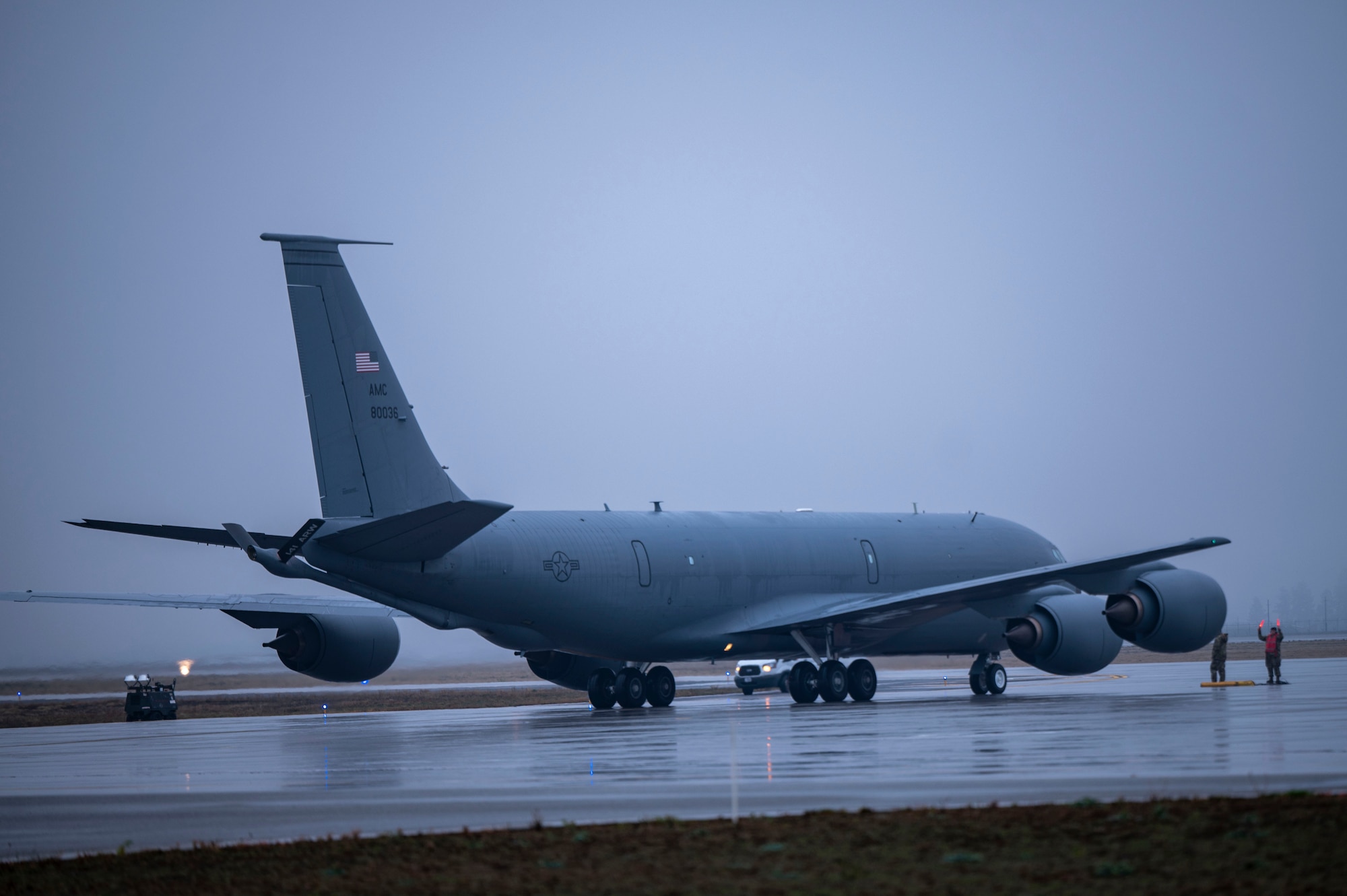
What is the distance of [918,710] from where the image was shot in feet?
87.9

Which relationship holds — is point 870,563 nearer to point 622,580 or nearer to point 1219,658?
point 622,580

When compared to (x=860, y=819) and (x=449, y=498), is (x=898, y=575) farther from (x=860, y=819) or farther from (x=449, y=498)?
Answer: (x=860, y=819)

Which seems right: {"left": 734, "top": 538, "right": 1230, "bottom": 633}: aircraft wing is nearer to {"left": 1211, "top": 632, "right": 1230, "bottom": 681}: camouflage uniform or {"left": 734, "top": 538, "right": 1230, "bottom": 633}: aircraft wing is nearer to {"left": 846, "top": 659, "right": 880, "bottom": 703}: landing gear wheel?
{"left": 846, "top": 659, "right": 880, "bottom": 703}: landing gear wheel

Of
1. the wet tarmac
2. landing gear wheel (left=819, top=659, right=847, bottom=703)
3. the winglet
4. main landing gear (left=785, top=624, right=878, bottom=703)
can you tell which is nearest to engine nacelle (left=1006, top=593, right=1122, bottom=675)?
the wet tarmac

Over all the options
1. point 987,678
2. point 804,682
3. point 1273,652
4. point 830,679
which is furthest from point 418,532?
point 1273,652

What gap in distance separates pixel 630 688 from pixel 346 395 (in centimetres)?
1109

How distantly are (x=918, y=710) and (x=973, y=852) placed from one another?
17.8 m

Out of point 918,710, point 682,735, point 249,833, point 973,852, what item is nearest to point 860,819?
point 973,852

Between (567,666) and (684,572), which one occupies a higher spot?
(684,572)

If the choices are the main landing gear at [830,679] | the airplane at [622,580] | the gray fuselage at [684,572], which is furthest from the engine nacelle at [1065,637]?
the main landing gear at [830,679]

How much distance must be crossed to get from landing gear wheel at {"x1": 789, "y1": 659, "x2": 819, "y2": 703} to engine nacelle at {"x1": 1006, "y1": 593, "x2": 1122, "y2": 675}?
434 cm

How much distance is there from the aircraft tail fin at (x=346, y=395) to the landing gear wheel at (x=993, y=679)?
627 inches

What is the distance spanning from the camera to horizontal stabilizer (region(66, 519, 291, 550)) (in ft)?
77.7

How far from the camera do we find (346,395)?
24.6 meters
